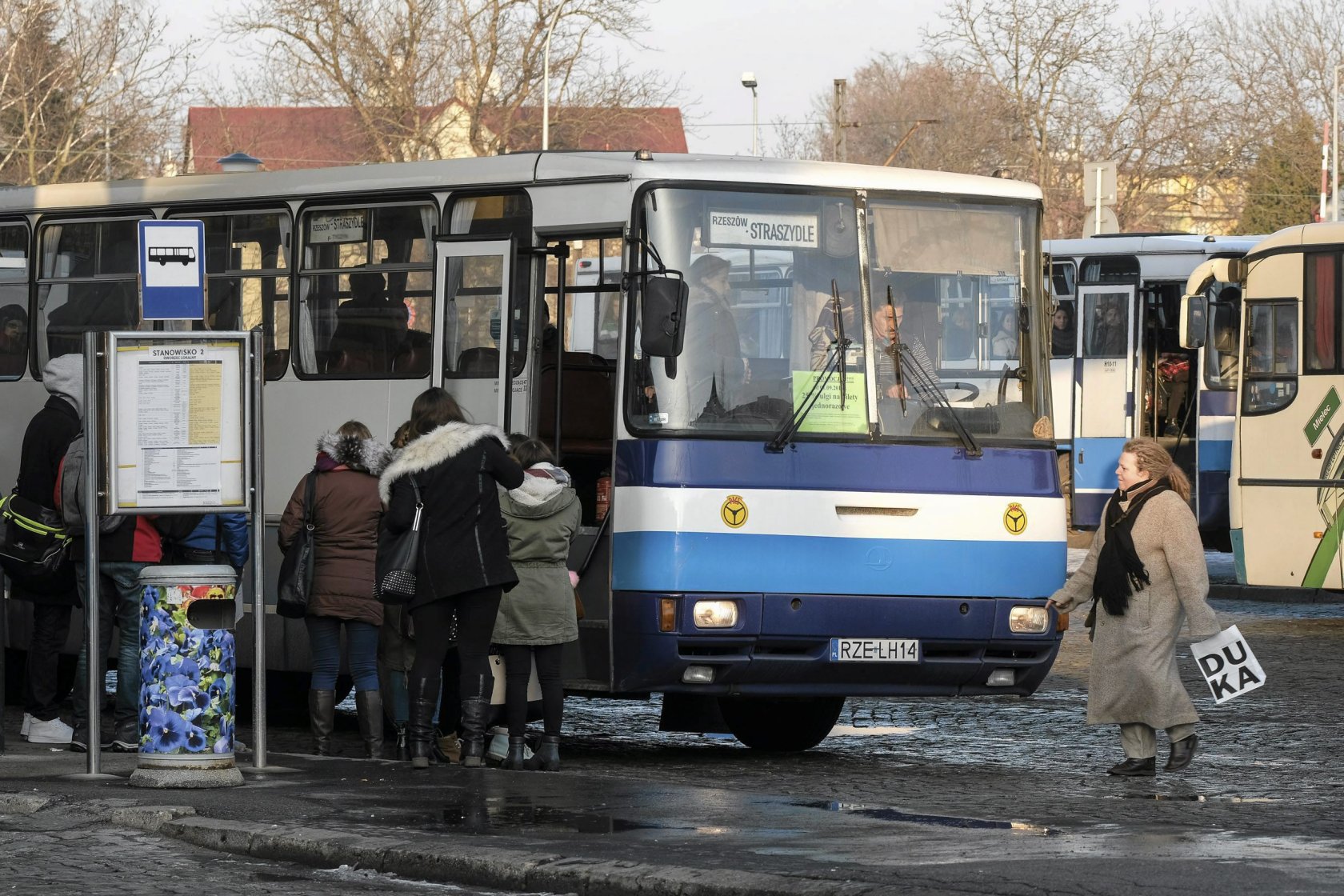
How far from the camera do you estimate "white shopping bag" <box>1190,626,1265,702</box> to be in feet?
35.4

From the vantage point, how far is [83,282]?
1480cm

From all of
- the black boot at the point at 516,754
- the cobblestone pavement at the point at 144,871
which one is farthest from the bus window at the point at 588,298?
the cobblestone pavement at the point at 144,871

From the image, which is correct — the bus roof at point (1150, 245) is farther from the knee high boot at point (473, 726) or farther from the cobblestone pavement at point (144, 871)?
the cobblestone pavement at point (144, 871)

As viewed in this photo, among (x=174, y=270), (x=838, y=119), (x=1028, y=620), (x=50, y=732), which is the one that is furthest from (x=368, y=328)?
(x=838, y=119)

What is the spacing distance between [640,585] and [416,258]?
2.70 meters

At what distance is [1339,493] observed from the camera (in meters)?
19.5

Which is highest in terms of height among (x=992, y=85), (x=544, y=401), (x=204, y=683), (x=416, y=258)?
(x=992, y=85)

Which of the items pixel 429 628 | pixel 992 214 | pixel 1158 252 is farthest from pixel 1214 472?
pixel 429 628

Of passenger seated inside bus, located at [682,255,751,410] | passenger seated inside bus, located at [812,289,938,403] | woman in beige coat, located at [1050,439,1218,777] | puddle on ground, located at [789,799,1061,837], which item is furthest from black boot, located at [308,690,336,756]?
woman in beige coat, located at [1050,439,1218,777]

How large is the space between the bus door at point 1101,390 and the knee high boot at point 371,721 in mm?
16466

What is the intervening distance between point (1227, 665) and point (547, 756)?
335 cm

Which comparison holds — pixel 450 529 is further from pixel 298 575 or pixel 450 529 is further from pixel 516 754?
pixel 516 754

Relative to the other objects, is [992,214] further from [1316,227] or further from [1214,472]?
[1214,472]

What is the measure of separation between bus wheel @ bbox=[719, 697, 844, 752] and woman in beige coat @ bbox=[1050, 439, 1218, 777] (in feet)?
6.82
